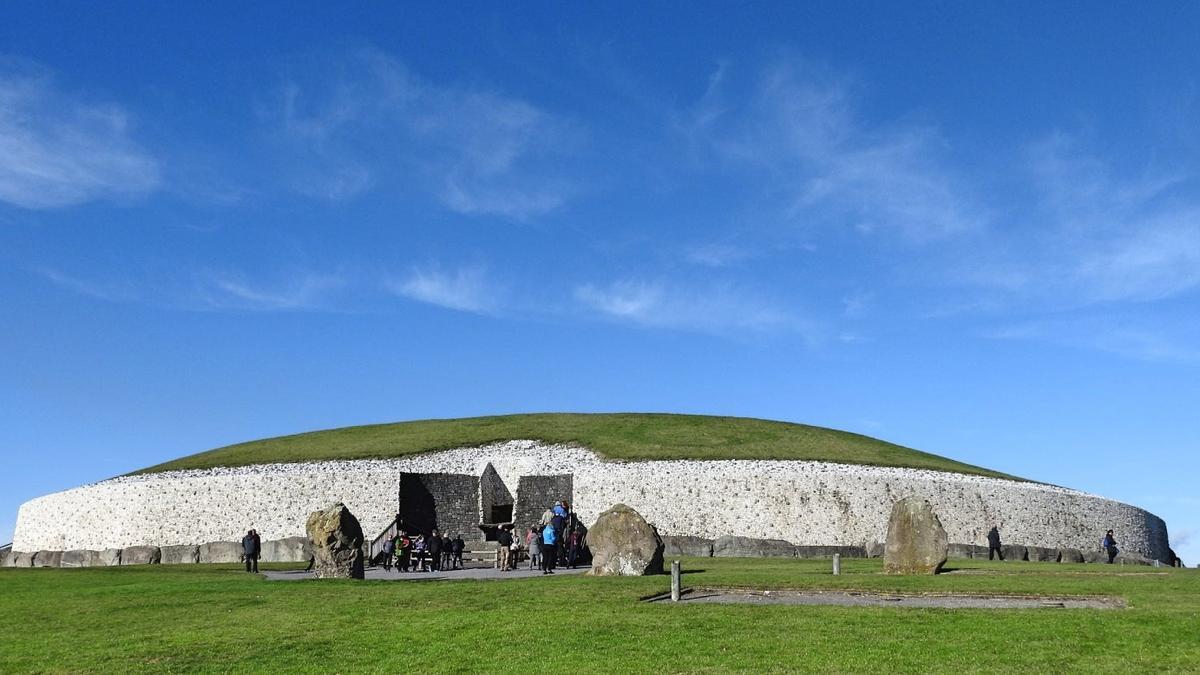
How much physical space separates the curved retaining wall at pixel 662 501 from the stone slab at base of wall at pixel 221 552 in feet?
20.9

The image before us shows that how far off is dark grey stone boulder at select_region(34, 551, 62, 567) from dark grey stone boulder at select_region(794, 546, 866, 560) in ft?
105

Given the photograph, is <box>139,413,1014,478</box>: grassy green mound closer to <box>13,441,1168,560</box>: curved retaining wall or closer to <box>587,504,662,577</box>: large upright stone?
<box>13,441,1168,560</box>: curved retaining wall

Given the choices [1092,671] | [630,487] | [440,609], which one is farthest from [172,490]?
[1092,671]

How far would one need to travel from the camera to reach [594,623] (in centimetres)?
1717

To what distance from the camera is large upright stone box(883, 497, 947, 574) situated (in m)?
Result: 25.4

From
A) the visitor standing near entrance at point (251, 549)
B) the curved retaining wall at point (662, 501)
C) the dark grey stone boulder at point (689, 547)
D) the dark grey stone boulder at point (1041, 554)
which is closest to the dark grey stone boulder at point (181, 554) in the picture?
the curved retaining wall at point (662, 501)

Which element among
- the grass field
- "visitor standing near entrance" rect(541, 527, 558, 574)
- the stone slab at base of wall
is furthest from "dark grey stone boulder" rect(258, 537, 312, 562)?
the grass field

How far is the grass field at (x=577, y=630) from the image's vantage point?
14.2m

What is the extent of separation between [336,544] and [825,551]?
20810 mm

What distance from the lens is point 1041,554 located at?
41.6 meters

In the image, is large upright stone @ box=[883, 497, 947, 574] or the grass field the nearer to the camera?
the grass field

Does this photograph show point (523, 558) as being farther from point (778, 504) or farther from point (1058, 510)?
point (1058, 510)

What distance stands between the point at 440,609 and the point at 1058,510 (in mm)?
38296

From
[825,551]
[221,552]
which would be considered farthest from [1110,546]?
[221,552]
